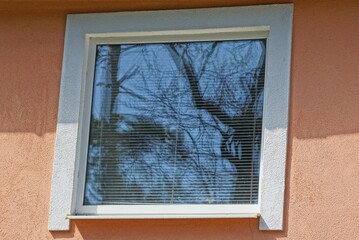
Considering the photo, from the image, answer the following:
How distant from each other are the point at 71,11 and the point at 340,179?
2544mm

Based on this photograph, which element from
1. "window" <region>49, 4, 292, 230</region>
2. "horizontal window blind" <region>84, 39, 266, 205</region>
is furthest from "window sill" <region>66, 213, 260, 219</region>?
"horizontal window blind" <region>84, 39, 266, 205</region>

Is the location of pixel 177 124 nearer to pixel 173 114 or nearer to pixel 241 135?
pixel 173 114

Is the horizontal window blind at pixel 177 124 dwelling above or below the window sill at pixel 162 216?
above

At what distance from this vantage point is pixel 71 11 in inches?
392

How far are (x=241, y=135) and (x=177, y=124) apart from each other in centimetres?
50

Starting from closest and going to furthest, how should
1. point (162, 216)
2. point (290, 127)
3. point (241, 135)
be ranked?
point (162, 216) < point (290, 127) < point (241, 135)

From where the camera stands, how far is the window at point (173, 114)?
927cm

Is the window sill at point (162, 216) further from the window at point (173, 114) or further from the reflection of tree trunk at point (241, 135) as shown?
the reflection of tree trunk at point (241, 135)

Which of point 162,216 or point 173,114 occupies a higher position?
point 173,114

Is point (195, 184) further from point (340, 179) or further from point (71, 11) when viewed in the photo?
point (71, 11)

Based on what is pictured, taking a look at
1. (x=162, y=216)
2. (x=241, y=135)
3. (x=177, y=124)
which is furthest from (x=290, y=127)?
(x=162, y=216)

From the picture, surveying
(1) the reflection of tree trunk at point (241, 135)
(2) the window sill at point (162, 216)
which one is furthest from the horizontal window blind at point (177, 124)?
(2) the window sill at point (162, 216)

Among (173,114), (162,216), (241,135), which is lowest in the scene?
(162,216)

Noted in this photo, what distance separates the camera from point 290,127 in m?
9.20
